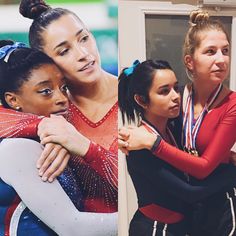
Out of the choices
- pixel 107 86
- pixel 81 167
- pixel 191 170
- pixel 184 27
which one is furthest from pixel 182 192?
pixel 184 27

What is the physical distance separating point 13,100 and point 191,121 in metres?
0.66

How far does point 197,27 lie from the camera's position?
167 centimetres

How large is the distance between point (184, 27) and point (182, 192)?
0.62 metres

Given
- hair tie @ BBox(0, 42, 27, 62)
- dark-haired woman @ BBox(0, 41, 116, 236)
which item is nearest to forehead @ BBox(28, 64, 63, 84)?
dark-haired woman @ BBox(0, 41, 116, 236)

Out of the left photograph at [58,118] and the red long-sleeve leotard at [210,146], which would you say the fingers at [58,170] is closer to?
the left photograph at [58,118]

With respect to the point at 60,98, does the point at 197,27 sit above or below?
above

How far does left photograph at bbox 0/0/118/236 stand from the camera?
159 cm

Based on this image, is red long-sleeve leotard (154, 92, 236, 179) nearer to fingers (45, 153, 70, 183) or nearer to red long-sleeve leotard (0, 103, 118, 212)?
red long-sleeve leotard (0, 103, 118, 212)

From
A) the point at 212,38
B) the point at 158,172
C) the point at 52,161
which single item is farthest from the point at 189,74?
the point at 52,161

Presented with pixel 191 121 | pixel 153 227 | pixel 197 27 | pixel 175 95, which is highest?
pixel 197 27

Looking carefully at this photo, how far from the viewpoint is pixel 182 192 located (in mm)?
1609

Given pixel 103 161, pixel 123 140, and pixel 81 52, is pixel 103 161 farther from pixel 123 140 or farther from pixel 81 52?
pixel 81 52

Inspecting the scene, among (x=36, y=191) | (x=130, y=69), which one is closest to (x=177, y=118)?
(x=130, y=69)

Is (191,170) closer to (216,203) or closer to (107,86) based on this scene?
(216,203)
